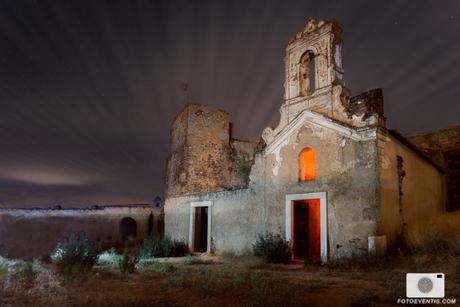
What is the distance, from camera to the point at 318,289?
6.42 meters

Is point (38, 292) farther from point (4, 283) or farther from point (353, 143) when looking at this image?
point (353, 143)

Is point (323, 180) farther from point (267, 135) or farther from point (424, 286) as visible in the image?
point (424, 286)

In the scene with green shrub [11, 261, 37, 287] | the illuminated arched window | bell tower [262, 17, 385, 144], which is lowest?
green shrub [11, 261, 37, 287]

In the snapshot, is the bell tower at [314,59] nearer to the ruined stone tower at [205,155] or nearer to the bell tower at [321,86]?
the bell tower at [321,86]

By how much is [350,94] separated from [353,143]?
2.06 m

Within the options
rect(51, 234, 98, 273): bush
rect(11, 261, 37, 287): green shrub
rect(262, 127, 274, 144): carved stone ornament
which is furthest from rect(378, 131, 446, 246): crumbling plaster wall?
rect(11, 261, 37, 287): green shrub

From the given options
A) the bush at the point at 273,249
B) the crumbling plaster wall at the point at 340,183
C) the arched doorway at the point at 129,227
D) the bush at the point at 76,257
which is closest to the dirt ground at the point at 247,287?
the bush at the point at 76,257

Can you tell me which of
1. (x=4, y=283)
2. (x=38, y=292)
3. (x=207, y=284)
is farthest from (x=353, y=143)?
(x=4, y=283)

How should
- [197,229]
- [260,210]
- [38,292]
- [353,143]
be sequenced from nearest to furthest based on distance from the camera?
[38,292] < [353,143] < [260,210] < [197,229]

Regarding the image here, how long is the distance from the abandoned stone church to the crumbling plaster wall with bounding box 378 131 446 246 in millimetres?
30

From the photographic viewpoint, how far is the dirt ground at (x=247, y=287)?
17.6 feet

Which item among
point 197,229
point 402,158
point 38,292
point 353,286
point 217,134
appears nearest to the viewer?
point 38,292

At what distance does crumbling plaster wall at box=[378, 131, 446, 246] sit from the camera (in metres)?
9.64

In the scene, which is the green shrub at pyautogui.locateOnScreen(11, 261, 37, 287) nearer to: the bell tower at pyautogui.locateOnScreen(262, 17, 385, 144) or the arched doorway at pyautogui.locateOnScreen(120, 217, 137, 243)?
the bell tower at pyautogui.locateOnScreen(262, 17, 385, 144)
